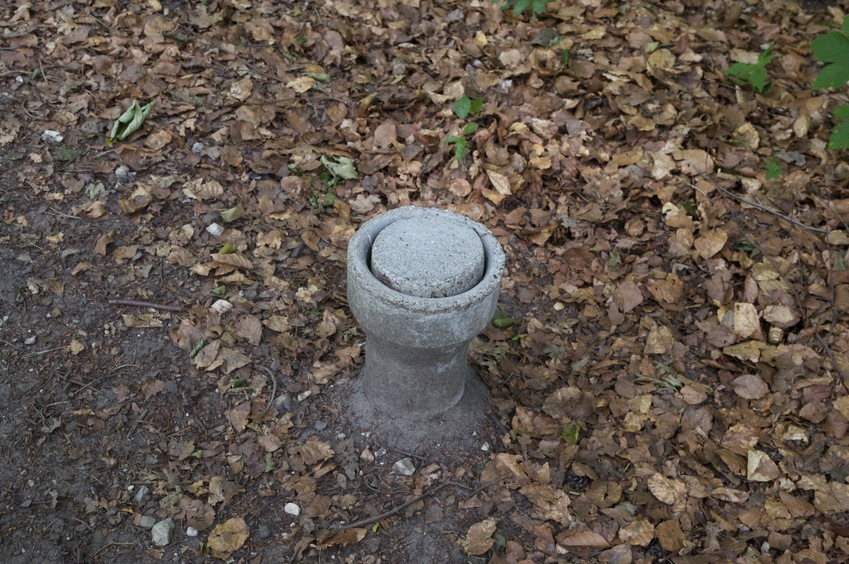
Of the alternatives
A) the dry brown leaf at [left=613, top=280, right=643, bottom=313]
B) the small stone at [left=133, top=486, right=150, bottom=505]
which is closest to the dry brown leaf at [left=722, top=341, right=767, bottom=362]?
the dry brown leaf at [left=613, top=280, right=643, bottom=313]

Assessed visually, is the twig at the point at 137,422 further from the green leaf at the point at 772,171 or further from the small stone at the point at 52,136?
the green leaf at the point at 772,171

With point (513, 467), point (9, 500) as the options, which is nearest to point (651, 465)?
point (513, 467)

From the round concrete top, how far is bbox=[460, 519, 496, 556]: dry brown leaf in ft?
2.91

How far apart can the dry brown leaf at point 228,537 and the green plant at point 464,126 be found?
2206 millimetres

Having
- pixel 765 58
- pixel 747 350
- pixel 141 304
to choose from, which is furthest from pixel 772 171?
pixel 141 304

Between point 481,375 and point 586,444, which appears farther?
point 481,375

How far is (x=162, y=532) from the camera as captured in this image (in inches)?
104

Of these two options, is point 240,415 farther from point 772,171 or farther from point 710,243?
point 772,171

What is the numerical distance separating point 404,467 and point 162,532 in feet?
2.97

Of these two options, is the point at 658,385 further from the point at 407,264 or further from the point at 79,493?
the point at 79,493

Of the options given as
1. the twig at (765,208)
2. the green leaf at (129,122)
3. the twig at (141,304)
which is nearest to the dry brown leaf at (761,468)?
the twig at (765,208)

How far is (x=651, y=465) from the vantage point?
2.93 meters

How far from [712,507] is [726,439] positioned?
331 mm

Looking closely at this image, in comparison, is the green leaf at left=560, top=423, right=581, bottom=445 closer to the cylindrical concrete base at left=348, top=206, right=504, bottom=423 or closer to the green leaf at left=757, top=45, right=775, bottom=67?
the cylindrical concrete base at left=348, top=206, right=504, bottom=423
